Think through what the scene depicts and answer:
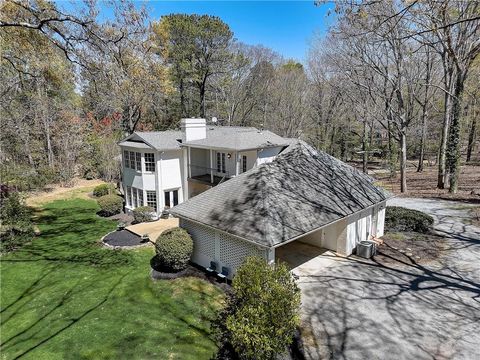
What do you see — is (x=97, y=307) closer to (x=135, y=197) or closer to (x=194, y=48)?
(x=135, y=197)

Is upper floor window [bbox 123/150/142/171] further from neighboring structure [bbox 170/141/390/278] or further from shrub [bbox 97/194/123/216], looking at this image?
neighboring structure [bbox 170/141/390/278]

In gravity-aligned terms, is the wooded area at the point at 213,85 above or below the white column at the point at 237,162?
above

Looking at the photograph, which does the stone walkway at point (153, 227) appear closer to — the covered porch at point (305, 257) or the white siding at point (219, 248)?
the white siding at point (219, 248)

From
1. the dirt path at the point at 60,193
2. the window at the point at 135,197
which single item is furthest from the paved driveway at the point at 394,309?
the dirt path at the point at 60,193

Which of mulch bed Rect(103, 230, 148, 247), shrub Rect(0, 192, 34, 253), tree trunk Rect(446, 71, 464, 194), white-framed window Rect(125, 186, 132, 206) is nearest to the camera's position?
mulch bed Rect(103, 230, 148, 247)

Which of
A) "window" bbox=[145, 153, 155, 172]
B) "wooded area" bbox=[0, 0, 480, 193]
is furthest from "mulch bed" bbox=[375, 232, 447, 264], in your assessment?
"window" bbox=[145, 153, 155, 172]

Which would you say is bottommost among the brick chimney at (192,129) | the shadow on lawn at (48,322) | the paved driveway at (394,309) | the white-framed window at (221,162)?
the shadow on lawn at (48,322)

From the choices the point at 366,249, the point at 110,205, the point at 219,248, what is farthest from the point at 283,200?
the point at 110,205

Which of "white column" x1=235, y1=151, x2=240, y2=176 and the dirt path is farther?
the dirt path
